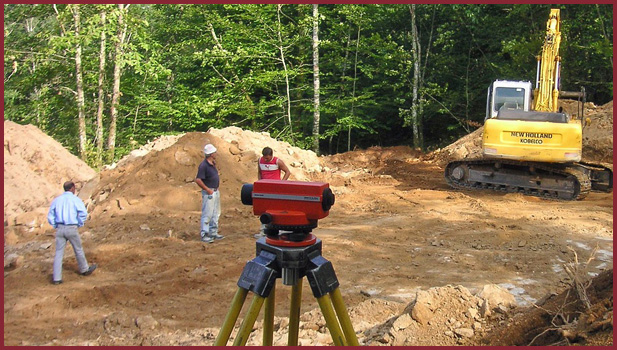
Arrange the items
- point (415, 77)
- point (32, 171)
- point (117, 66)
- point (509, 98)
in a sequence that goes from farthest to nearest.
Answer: point (415, 77) < point (117, 66) < point (509, 98) < point (32, 171)

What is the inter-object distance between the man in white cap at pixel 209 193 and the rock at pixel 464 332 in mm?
5413

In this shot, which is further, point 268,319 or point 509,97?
point 509,97

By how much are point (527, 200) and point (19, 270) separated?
32.1 feet

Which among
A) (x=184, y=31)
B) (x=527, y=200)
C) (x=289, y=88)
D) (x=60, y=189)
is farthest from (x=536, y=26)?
(x=60, y=189)

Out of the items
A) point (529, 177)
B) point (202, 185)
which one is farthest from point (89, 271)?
point (529, 177)

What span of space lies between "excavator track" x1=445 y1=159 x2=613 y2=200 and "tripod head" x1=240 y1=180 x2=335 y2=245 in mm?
11053

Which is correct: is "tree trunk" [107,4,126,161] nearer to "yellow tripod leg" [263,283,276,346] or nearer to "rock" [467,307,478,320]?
"rock" [467,307,478,320]

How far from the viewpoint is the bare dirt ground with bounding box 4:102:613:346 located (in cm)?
459

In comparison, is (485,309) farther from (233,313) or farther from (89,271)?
(89,271)

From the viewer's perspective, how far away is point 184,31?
888 inches

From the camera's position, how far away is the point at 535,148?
488 inches

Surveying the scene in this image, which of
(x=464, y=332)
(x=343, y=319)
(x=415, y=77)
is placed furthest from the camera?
(x=415, y=77)

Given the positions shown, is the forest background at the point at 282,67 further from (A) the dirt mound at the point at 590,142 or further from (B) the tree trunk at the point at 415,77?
(A) the dirt mound at the point at 590,142

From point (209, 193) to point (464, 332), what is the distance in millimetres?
5527
